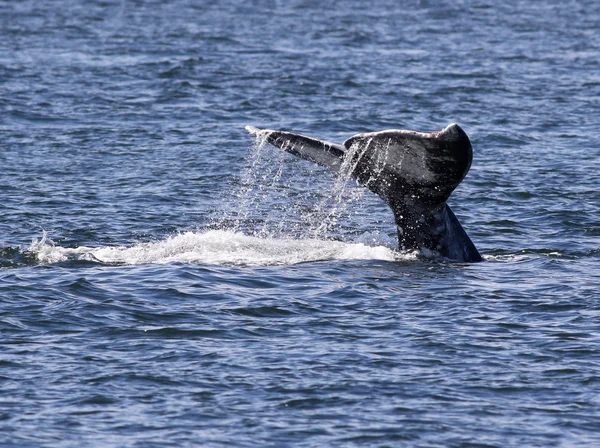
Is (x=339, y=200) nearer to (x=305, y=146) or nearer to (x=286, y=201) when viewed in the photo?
(x=286, y=201)

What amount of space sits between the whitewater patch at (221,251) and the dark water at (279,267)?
0.06m

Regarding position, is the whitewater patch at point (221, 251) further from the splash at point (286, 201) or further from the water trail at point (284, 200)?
the water trail at point (284, 200)

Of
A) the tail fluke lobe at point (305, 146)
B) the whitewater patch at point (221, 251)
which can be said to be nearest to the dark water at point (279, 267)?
the whitewater patch at point (221, 251)

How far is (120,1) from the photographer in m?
57.2


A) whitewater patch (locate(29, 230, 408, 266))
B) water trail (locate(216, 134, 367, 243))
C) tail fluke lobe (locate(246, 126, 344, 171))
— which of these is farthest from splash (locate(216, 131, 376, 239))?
tail fluke lobe (locate(246, 126, 344, 171))

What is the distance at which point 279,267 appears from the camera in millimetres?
15062

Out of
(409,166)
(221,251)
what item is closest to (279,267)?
(221,251)

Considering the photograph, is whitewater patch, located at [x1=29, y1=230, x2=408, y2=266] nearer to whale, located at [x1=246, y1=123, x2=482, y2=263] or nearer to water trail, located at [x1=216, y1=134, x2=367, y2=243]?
whale, located at [x1=246, y1=123, x2=482, y2=263]

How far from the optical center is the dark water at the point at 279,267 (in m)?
10.4

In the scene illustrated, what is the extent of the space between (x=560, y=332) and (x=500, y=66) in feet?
79.7

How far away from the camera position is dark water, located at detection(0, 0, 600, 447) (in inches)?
409

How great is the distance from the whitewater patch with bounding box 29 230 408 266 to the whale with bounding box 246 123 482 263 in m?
0.64

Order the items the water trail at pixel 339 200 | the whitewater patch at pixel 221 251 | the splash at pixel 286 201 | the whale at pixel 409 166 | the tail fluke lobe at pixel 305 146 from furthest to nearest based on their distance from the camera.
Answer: the splash at pixel 286 201, the whitewater patch at pixel 221 251, the water trail at pixel 339 200, the tail fluke lobe at pixel 305 146, the whale at pixel 409 166

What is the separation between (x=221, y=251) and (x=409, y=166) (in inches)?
137
